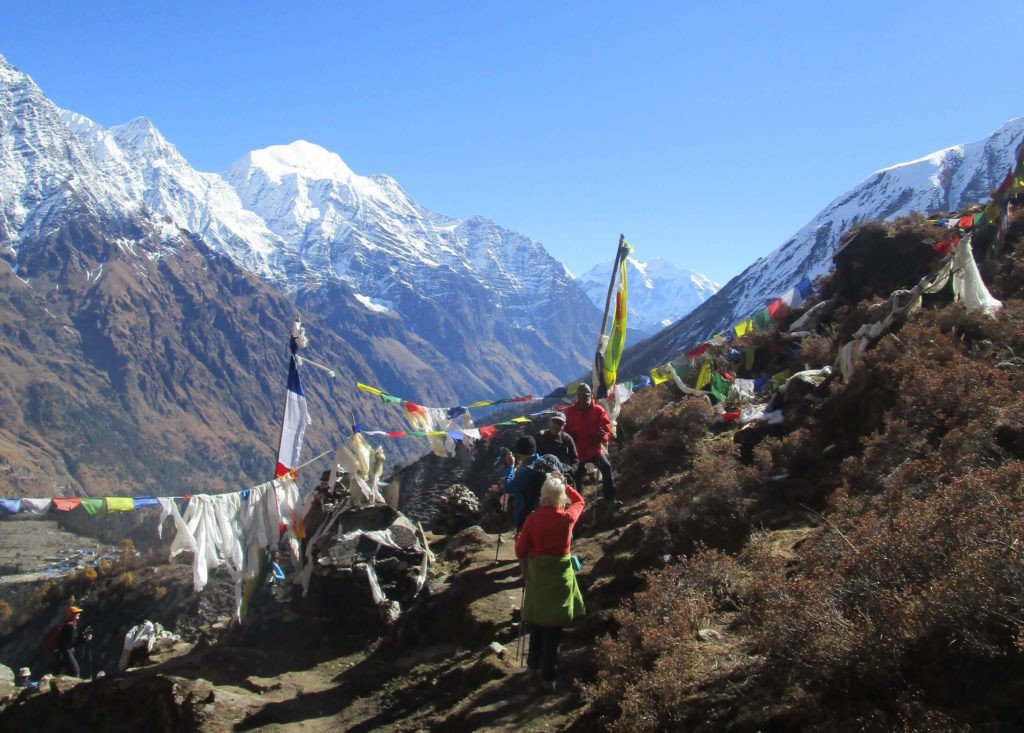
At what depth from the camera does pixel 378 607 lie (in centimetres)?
1037

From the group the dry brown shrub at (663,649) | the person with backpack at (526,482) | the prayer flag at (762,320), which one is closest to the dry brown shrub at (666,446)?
the person with backpack at (526,482)

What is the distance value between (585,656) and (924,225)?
72.4ft

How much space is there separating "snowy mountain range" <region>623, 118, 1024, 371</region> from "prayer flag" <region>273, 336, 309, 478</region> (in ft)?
402

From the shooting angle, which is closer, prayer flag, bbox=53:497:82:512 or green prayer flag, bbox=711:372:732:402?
prayer flag, bbox=53:497:82:512

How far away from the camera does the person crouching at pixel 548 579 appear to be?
6.41 m

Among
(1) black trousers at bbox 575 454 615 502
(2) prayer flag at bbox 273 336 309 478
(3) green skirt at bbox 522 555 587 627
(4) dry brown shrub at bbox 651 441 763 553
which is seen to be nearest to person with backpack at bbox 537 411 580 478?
(1) black trousers at bbox 575 454 615 502

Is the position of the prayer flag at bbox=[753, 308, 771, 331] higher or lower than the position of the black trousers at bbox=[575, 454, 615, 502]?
higher

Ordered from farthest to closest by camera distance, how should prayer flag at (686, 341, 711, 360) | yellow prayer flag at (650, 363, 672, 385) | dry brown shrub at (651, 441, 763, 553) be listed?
1. prayer flag at (686, 341, 711, 360)
2. yellow prayer flag at (650, 363, 672, 385)
3. dry brown shrub at (651, 441, 763, 553)

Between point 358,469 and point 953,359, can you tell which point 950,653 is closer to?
point 953,359

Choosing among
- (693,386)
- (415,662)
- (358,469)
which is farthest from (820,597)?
(693,386)

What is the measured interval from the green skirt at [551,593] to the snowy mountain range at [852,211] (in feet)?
419

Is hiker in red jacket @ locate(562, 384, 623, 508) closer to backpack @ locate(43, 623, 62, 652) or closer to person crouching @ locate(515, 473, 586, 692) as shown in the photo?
person crouching @ locate(515, 473, 586, 692)

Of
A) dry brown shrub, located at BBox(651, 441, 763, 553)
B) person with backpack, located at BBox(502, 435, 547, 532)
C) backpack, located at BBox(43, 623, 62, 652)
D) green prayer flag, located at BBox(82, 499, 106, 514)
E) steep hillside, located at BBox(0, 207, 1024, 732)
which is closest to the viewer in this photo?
steep hillside, located at BBox(0, 207, 1024, 732)

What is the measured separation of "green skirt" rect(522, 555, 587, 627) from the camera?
20.9 ft
